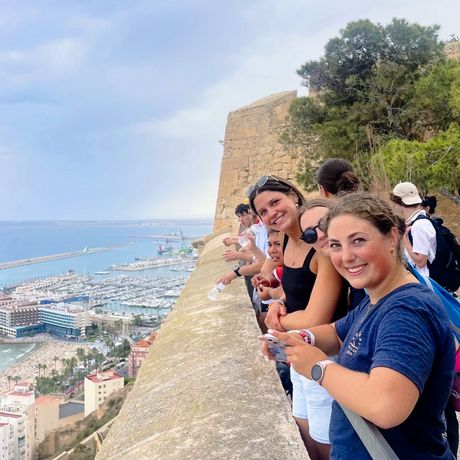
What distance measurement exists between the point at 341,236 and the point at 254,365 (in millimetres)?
968

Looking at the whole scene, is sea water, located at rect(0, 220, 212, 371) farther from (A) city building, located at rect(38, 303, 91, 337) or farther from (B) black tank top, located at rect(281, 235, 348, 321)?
Answer: (B) black tank top, located at rect(281, 235, 348, 321)

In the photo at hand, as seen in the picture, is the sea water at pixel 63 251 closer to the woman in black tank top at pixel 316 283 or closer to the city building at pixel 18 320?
the city building at pixel 18 320

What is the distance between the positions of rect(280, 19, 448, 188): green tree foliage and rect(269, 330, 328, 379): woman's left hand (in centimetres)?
830

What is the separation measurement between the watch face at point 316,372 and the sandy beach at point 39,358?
135 feet

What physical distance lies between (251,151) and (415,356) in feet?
42.7

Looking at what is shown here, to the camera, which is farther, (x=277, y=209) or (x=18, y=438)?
(x=18, y=438)

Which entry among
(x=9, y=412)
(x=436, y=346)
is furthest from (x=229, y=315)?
(x=9, y=412)

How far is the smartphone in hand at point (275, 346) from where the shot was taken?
4.79ft

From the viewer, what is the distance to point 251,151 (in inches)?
541

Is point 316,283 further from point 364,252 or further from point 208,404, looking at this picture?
point 208,404

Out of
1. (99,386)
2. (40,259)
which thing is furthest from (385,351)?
(40,259)

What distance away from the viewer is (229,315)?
2910 millimetres

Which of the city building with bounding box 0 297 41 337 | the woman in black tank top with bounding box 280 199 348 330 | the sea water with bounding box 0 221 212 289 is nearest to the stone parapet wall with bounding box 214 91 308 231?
the woman in black tank top with bounding box 280 199 348 330

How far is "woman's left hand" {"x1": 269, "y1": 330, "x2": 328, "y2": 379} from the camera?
49.6 inches
